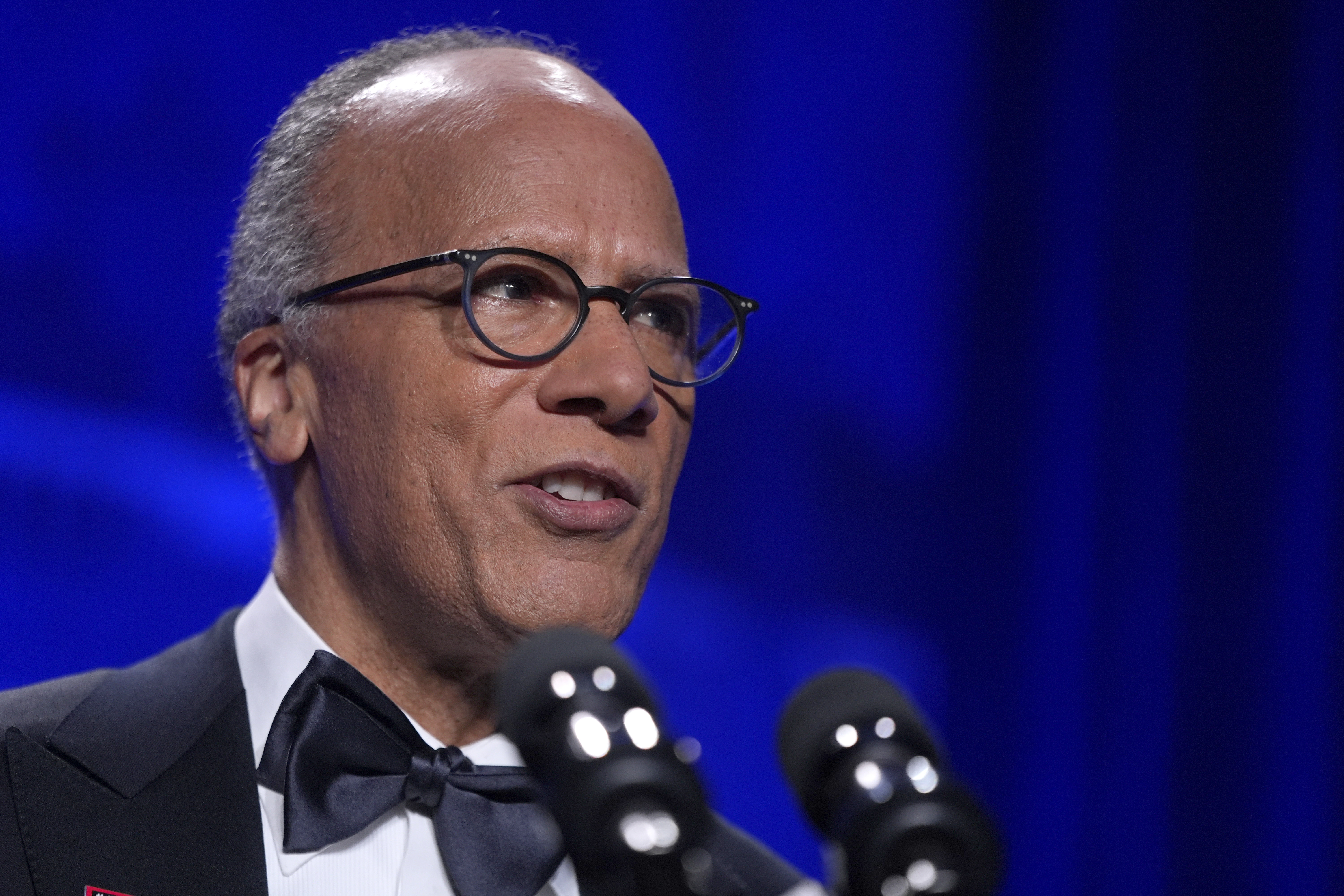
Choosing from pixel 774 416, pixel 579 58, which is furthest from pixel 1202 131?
pixel 579 58

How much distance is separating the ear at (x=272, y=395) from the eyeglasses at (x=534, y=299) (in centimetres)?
7

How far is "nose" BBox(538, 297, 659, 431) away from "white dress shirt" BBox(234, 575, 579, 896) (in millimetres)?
401

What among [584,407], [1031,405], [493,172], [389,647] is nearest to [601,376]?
[584,407]

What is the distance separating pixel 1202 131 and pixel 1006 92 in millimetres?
415

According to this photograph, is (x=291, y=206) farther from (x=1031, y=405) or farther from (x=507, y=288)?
(x=1031, y=405)

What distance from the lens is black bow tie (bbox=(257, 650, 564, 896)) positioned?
1.44 meters

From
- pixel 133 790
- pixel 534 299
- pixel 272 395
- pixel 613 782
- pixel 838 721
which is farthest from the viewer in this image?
pixel 272 395

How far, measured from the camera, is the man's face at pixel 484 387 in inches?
57.2

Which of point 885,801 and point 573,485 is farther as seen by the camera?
point 573,485

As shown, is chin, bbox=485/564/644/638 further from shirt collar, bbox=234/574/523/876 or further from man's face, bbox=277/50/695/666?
shirt collar, bbox=234/574/523/876

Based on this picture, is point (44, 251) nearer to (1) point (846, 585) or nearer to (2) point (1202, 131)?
(1) point (846, 585)

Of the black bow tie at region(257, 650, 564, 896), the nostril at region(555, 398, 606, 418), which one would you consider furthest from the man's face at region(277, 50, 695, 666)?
the black bow tie at region(257, 650, 564, 896)

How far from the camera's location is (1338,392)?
2.57 m

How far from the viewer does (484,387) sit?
4.80 feet
